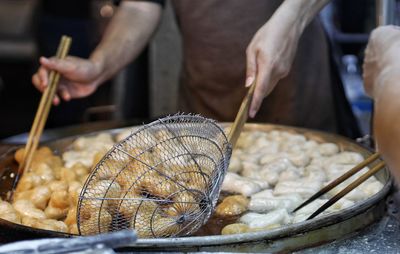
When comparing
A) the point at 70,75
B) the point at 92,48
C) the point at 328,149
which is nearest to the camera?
the point at 328,149

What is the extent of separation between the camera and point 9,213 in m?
1.62

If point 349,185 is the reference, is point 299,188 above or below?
below

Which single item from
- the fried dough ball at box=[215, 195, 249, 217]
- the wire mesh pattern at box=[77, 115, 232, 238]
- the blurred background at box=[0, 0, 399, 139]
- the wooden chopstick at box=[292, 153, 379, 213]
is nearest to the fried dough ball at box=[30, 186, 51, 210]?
the wire mesh pattern at box=[77, 115, 232, 238]

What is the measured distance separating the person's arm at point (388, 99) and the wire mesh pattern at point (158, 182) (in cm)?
42

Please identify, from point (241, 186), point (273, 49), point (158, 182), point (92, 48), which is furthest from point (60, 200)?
point (92, 48)

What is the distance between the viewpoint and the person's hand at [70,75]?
2252 mm

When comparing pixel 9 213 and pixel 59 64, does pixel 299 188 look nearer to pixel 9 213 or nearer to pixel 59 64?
pixel 9 213

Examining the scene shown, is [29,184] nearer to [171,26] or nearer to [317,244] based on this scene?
[317,244]

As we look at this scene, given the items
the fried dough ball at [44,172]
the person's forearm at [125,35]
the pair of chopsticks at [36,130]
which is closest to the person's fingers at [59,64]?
the pair of chopsticks at [36,130]

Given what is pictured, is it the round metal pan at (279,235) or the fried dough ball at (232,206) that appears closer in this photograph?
the round metal pan at (279,235)

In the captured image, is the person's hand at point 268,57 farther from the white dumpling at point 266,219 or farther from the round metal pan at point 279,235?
the round metal pan at point 279,235

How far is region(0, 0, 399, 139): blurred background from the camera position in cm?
389

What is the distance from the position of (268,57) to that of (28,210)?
0.82 m

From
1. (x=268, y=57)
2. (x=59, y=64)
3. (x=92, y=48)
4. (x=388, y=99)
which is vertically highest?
(x=388, y=99)
